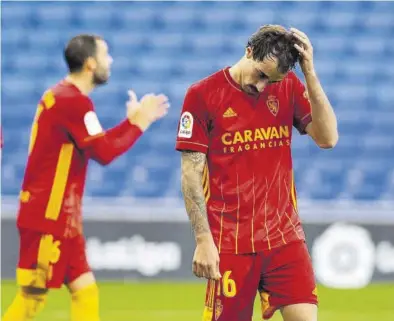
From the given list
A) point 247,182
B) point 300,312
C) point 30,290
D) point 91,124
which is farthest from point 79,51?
point 300,312

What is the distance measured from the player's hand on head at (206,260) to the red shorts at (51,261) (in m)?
1.63

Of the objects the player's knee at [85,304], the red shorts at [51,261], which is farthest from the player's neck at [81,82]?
the player's knee at [85,304]

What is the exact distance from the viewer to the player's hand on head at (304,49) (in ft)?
16.5

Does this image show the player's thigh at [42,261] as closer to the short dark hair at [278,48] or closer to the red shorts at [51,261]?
the red shorts at [51,261]

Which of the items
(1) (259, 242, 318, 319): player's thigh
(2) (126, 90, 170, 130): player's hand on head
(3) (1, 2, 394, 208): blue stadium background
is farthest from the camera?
(3) (1, 2, 394, 208): blue stadium background

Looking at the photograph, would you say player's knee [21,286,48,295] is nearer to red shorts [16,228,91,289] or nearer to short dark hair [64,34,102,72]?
red shorts [16,228,91,289]

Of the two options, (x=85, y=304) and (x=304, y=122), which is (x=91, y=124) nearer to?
(x=85, y=304)

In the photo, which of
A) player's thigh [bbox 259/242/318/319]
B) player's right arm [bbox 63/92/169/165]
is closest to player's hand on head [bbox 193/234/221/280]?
player's thigh [bbox 259/242/318/319]

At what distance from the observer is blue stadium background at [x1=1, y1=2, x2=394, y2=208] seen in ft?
39.3

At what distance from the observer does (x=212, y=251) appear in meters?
5.18

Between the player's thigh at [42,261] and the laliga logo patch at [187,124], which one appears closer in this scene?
the laliga logo patch at [187,124]

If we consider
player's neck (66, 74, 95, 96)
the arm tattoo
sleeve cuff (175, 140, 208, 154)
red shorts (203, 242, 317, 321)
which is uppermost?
player's neck (66, 74, 95, 96)

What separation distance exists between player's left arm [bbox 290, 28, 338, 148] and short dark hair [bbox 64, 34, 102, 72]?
1912 millimetres

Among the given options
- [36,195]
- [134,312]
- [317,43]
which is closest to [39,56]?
[317,43]
